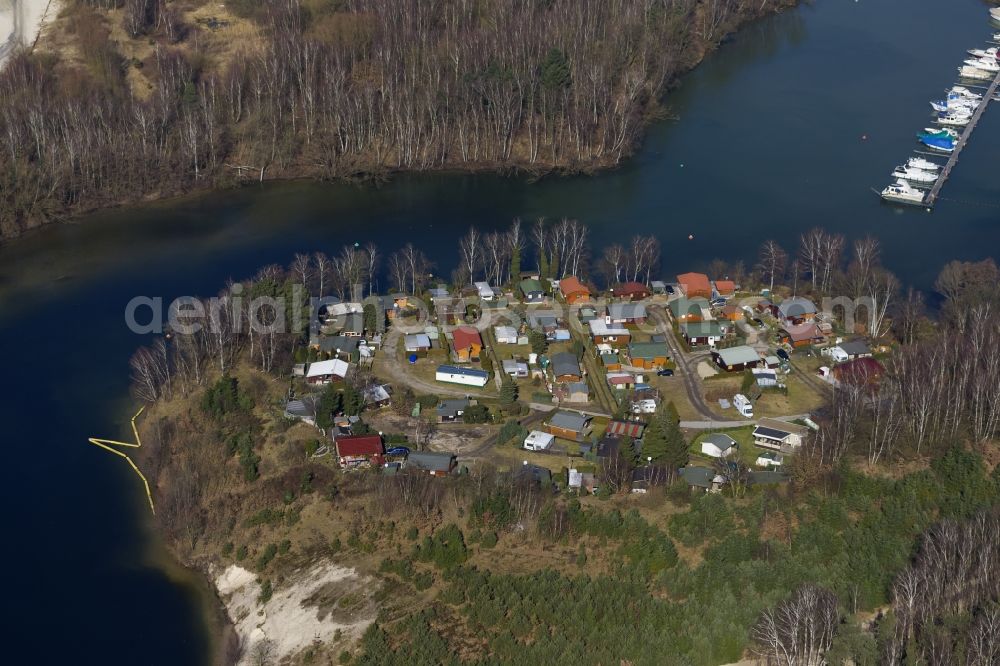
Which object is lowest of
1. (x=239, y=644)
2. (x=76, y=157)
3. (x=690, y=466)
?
(x=239, y=644)

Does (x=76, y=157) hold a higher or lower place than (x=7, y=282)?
higher

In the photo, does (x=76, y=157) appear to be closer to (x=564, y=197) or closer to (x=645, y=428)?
(x=564, y=197)

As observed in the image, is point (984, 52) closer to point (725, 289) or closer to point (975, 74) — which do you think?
point (975, 74)

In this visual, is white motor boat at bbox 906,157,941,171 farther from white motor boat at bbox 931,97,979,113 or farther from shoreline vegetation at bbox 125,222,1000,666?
shoreline vegetation at bbox 125,222,1000,666

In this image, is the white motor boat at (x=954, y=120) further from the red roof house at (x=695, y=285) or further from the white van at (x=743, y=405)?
the white van at (x=743, y=405)

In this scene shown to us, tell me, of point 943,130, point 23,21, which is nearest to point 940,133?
point 943,130

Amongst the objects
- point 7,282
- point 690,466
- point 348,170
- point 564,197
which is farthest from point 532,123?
point 690,466

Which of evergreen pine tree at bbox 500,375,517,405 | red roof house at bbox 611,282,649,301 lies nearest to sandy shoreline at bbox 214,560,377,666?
evergreen pine tree at bbox 500,375,517,405

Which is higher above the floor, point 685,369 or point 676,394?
point 685,369
